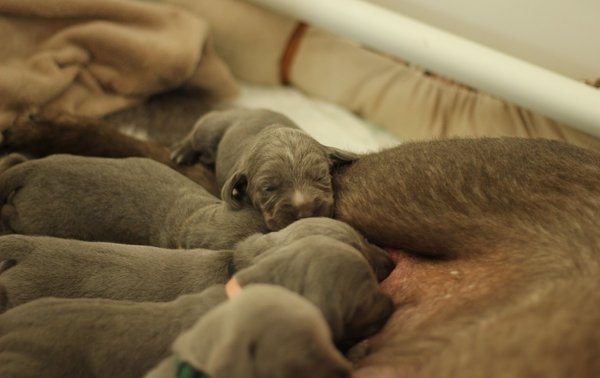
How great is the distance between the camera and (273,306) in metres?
1.05

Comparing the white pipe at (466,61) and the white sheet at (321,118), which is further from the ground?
the white pipe at (466,61)

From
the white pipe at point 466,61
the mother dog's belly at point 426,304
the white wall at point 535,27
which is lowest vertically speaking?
the mother dog's belly at point 426,304

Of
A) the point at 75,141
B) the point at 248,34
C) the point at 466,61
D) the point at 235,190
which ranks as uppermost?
the point at 466,61

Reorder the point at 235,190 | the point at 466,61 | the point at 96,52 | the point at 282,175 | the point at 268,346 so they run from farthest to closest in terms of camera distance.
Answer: the point at 96,52
the point at 466,61
the point at 235,190
the point at 282,175
the point at 268,346

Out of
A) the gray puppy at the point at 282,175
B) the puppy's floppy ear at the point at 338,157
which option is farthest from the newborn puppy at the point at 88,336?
the puppy's floppy ear at the point at 338,157

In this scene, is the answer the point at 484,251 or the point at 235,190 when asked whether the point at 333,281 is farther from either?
the point at 235,190

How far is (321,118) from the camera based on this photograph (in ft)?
8.23

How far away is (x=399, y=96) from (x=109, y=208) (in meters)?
1.35

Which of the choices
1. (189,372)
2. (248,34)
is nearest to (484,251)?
(189,372)

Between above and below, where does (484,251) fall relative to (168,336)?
above

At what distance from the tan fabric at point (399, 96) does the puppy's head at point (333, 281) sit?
119 centimetres

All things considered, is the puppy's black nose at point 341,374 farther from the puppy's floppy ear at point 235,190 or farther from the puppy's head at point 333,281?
the puppy's floppy ear at point 235,190

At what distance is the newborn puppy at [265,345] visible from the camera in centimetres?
101

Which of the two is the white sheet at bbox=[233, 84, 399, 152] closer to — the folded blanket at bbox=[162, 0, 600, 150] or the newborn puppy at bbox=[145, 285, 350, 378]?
the folded blanket at bbox=[162, 0, 600, 150]
